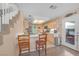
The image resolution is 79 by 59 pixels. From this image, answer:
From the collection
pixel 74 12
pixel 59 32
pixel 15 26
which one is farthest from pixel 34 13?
pixel 74 12

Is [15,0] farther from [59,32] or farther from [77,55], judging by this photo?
[77,55]

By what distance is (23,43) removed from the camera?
194 cm

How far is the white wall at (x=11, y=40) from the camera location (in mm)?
1885

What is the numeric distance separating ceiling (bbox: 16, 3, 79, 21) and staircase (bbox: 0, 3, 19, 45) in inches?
4.3

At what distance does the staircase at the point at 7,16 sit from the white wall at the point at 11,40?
0.06m

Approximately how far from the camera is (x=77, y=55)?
192 centimetres

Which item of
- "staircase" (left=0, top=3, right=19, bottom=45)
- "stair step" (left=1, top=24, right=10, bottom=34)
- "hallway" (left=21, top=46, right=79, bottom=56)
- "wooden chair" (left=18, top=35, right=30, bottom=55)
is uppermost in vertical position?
"staircase" (left=0, top=3, right=19, bottom=45)

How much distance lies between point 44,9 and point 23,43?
627 millimetres

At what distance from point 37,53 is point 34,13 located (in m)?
0.64

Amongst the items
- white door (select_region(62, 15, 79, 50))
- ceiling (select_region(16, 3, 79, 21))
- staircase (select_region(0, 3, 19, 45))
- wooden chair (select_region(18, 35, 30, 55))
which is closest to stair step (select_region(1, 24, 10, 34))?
staircase (select_region(0, 3, 19, 45))

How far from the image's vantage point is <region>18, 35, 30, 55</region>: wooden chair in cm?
191

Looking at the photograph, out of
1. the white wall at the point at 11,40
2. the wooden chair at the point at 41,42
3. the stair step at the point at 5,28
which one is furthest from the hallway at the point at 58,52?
the stair step at the point at 5,28

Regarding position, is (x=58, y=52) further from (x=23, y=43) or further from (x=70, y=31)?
(x=23, y=43)

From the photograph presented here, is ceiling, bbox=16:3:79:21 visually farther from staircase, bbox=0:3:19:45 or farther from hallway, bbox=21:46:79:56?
hallway, bbox=21:46:79:56
